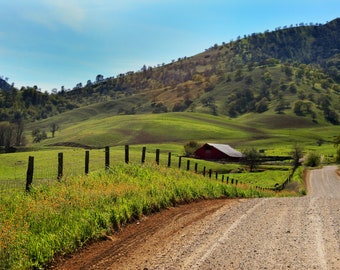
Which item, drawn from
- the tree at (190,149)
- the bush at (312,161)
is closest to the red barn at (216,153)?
the tree at (190,149)

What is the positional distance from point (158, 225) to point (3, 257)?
18.1 feet

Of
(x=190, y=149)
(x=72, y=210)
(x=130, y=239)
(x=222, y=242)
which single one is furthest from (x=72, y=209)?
(x=190, y=149)

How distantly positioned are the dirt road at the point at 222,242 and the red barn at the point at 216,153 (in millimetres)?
107643

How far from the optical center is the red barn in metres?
124

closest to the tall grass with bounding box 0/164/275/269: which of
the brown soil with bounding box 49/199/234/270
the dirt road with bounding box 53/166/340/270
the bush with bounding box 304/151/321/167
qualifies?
the brown soil with bounding box 49/199/234/270

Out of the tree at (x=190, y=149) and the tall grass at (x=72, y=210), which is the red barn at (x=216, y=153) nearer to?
the tree at (x=190, y=149)

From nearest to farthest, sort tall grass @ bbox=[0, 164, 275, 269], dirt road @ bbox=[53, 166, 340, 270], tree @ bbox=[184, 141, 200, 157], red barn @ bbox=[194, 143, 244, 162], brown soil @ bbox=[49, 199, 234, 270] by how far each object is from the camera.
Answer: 1. dirt road @ bbox=[53, 166, 340, 270]
2. tall grass @ bbox=[0, 164, 275, 269]
3. brown soil @ bbox=[49, 199, 234, 270]
4. red barn @ bbox=[194, 143, 244, 162]
5. tree @ bbox=[184, 141, 200, 157]

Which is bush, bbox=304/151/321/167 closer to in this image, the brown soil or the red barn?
the red barn

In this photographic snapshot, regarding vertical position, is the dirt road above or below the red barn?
above

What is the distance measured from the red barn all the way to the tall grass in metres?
105

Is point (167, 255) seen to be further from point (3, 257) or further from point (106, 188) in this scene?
point (106, 188)

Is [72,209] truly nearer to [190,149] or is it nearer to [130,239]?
[130,239]

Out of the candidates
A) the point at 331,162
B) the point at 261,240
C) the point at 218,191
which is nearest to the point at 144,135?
the point at 331,162

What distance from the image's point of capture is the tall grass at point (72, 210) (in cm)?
978
